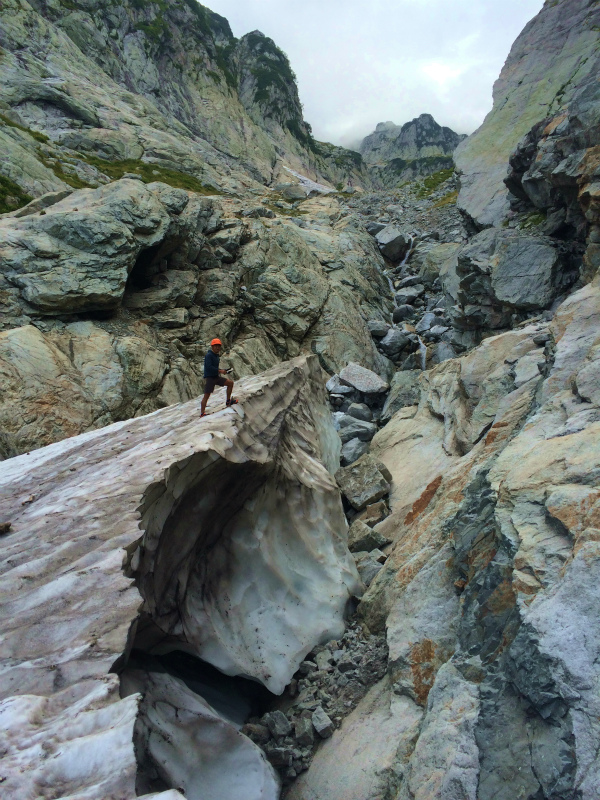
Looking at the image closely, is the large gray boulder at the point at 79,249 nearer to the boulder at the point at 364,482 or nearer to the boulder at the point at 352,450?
the boulder at the point at 352,450

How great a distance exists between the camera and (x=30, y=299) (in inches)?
839

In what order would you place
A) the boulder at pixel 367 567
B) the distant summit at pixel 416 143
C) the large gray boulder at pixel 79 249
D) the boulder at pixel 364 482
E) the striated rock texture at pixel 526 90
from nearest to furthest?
the boulder at pixel 367 567 → the boulder at pixel 364 482 → the large gray boulder at pixel 79 249 → the striated rock texture at pixel 526 90 → the distant summit at pixel 416 143

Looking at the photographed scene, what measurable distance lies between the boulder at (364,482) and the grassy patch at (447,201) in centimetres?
5349

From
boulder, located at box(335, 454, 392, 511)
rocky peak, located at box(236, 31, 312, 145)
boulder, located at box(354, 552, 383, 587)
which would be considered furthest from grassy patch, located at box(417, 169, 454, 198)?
boulder, located at box(354, 552, 383, 587)

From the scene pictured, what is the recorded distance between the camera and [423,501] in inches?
422

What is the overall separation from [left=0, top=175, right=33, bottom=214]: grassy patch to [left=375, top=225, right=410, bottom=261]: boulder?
99.9ft

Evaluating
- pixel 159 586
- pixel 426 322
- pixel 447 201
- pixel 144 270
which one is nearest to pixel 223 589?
pixel 159 586

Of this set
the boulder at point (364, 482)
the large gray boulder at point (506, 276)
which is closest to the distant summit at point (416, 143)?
the large gray boulder at point (506, 276)

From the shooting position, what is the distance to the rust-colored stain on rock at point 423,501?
417 inches

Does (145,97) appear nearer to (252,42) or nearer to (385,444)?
(252,42)

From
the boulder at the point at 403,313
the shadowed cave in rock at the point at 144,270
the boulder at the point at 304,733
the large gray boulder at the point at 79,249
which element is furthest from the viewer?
the boulder at the point at 403,313

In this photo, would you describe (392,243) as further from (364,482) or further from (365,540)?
(365,540)

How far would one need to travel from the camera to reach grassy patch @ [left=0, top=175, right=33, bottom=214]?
103 ft

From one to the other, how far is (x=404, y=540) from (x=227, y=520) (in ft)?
13.2
